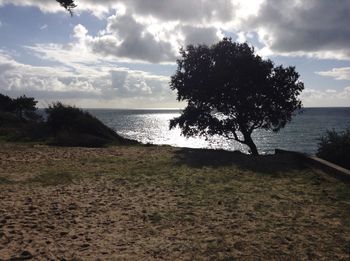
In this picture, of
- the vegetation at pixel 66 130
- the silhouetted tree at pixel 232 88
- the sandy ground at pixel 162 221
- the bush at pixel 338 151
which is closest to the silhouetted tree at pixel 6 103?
the vegetation at pixel 66 130

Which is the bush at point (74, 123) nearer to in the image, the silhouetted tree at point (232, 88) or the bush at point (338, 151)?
the silhouetted tree at point (232, 88)

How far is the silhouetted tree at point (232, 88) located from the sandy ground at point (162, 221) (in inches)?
529

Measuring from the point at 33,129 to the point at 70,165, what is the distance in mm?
12944

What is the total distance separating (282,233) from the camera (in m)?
7.57

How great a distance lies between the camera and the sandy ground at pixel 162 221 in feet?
21.7

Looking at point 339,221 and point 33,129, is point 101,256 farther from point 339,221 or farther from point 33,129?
point 33,129

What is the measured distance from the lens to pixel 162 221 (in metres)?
8.30

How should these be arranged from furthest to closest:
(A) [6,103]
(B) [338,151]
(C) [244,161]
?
(A) [6,103]
(C) [244,161]
(B) [338,151]

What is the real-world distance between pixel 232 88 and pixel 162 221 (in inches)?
728

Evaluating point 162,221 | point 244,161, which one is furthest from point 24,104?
point 162,221

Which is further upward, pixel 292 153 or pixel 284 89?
pixel 284 89

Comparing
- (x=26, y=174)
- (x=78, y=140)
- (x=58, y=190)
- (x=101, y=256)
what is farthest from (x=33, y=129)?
(x=101, y=256)

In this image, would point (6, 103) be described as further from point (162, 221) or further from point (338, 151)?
point (162, 221)

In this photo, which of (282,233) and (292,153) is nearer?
(282,233)
